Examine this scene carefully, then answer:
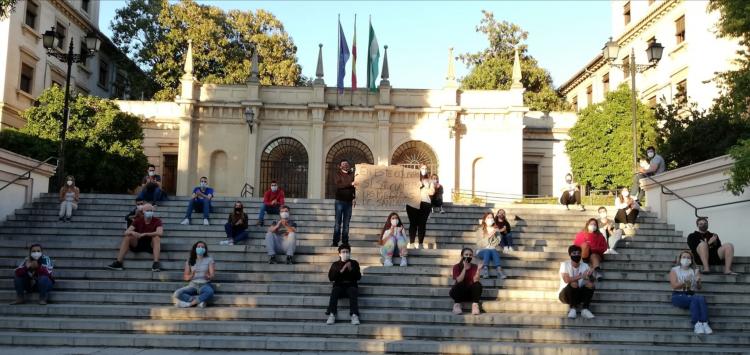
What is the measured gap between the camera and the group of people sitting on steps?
410 inches

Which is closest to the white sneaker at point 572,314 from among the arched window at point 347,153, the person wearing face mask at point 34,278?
the person wearing face mask at point 34,278

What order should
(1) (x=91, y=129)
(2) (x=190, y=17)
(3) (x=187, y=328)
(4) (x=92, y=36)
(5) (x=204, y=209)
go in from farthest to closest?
1. (2) (x=190, y=17)
2. (1) (x=91, y=129)
3. (4) (x=92, y=36)
4. (5) (x=204, y=209)
5. (3) (x=187, y=328)

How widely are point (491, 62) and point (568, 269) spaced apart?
1148 inches

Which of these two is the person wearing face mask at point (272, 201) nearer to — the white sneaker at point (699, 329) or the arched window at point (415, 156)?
the white sneaker at point (699, 329)

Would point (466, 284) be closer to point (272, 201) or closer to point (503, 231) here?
point (503, 231)

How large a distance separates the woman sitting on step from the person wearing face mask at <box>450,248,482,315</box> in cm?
414

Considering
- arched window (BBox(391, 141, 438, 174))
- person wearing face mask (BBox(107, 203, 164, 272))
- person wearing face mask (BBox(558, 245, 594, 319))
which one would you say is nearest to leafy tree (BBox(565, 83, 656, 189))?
arched window (BBox(391, 141, 438, 174))

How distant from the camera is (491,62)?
3828 cm

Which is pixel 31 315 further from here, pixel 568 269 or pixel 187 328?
pixel 568 269

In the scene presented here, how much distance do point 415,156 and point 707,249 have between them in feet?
61.2

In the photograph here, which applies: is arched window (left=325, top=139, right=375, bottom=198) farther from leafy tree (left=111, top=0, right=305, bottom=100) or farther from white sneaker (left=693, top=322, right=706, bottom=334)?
white sneaker (left=693, top=322, right=706, bottom=334)

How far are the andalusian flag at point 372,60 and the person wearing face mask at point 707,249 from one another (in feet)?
62.0

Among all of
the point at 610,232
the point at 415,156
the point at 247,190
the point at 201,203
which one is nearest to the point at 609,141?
the point at 415,156

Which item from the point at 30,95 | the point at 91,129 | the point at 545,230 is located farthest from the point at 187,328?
the point at 30,95
